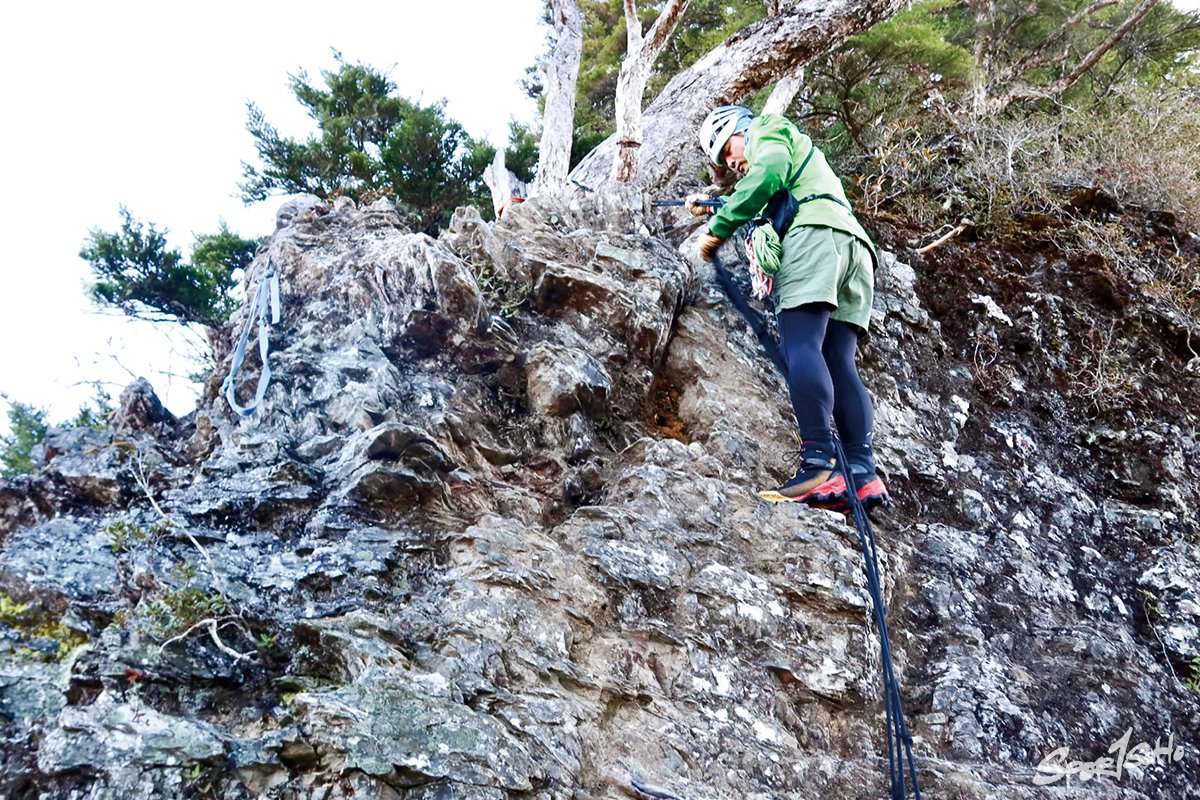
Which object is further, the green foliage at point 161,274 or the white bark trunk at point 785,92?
the white bark trunk at point 785,92

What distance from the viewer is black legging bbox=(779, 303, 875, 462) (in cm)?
400

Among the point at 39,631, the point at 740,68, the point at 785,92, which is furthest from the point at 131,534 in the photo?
the point at 785,92

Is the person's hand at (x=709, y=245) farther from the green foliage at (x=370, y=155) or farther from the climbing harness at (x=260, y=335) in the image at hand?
the green foliage at (x=370, y=155)

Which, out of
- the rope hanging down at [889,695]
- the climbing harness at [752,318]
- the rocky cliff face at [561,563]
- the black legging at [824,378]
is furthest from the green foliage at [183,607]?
the climbing harness at [752,318]

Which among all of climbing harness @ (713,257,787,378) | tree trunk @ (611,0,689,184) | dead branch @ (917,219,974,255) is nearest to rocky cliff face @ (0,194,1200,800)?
climbing harness @ (713,257,787,378)

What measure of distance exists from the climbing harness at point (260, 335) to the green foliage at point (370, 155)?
382cm

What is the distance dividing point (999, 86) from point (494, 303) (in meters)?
8.29

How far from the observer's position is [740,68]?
762cm

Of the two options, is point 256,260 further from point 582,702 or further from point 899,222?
point 899,222

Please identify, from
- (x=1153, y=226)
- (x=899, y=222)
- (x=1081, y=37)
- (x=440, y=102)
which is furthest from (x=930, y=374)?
(x=1081, y=37)

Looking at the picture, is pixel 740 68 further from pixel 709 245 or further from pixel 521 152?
pixel 709 245

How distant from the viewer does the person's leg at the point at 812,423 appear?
3947 millimetres

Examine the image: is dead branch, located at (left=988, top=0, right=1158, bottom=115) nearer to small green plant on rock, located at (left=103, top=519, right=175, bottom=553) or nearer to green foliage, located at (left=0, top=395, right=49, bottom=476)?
small green plant on rock, located at (left=103, top=519, right=175, bottom=553)
